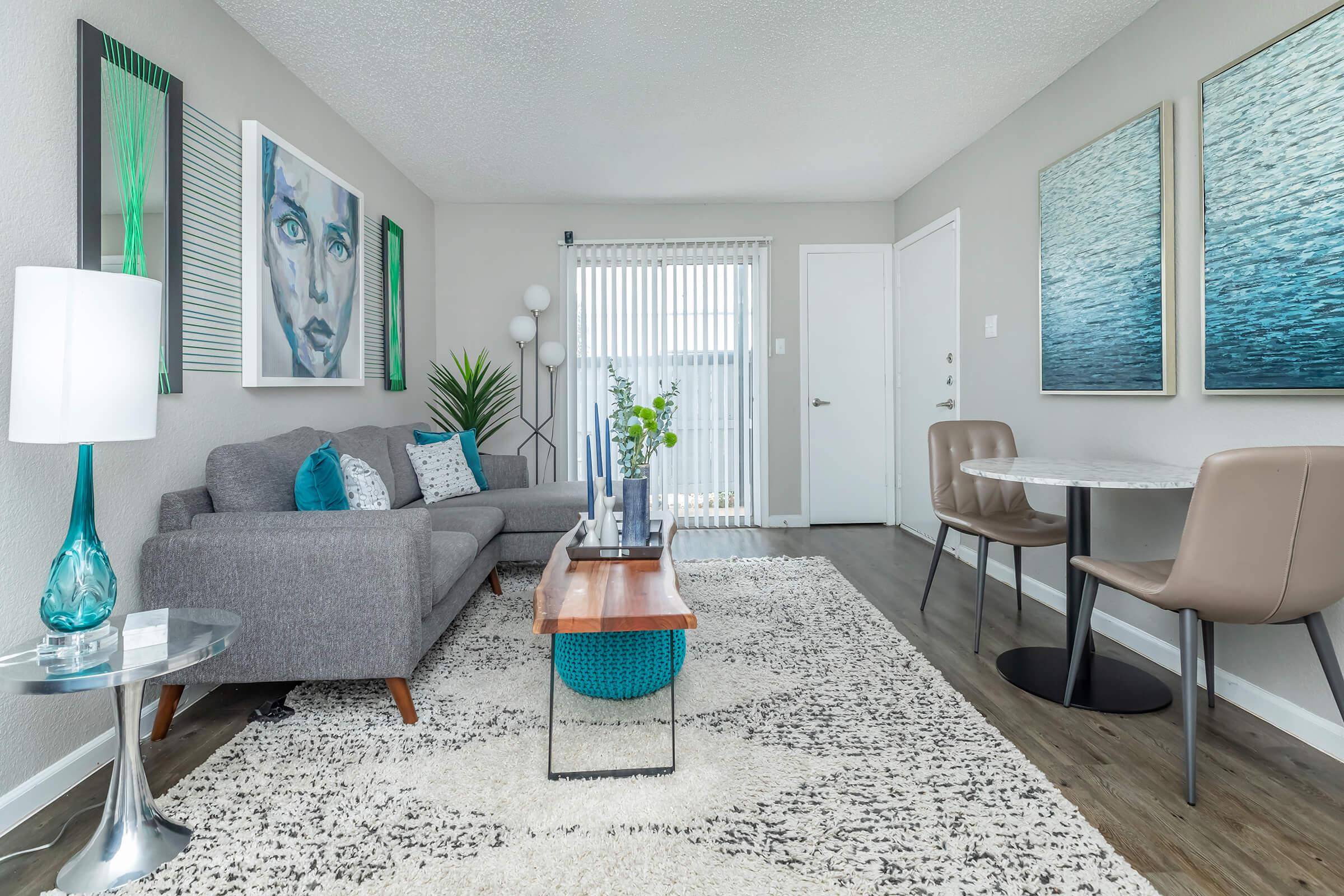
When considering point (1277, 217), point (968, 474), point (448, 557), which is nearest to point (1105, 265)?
point (1277, 217)

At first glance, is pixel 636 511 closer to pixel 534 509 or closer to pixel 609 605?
pixel 609 605

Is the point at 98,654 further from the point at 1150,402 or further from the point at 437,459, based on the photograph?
the point at 1150,402

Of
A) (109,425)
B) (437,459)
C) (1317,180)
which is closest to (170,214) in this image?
(109,425)

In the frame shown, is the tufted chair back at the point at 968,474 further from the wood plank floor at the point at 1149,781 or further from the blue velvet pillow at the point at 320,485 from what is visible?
the blue velvet pillow at the point at 320,485

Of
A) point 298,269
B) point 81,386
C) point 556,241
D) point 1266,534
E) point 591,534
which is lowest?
point 591,534

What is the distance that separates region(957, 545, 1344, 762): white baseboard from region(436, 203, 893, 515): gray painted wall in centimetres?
287

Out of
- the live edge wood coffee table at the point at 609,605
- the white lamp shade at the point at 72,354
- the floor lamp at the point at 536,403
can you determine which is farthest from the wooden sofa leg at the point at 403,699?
the floor lamp at the point at 536,403

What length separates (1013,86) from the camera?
330 cm

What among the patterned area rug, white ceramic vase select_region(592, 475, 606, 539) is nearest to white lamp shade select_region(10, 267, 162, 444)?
the patterned area rug

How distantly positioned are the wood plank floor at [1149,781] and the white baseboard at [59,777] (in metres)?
0.03

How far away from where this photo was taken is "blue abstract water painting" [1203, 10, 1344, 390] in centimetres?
192

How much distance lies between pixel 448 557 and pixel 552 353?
106 inches

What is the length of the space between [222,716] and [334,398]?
1.75 m

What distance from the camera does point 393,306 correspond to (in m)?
4.27
